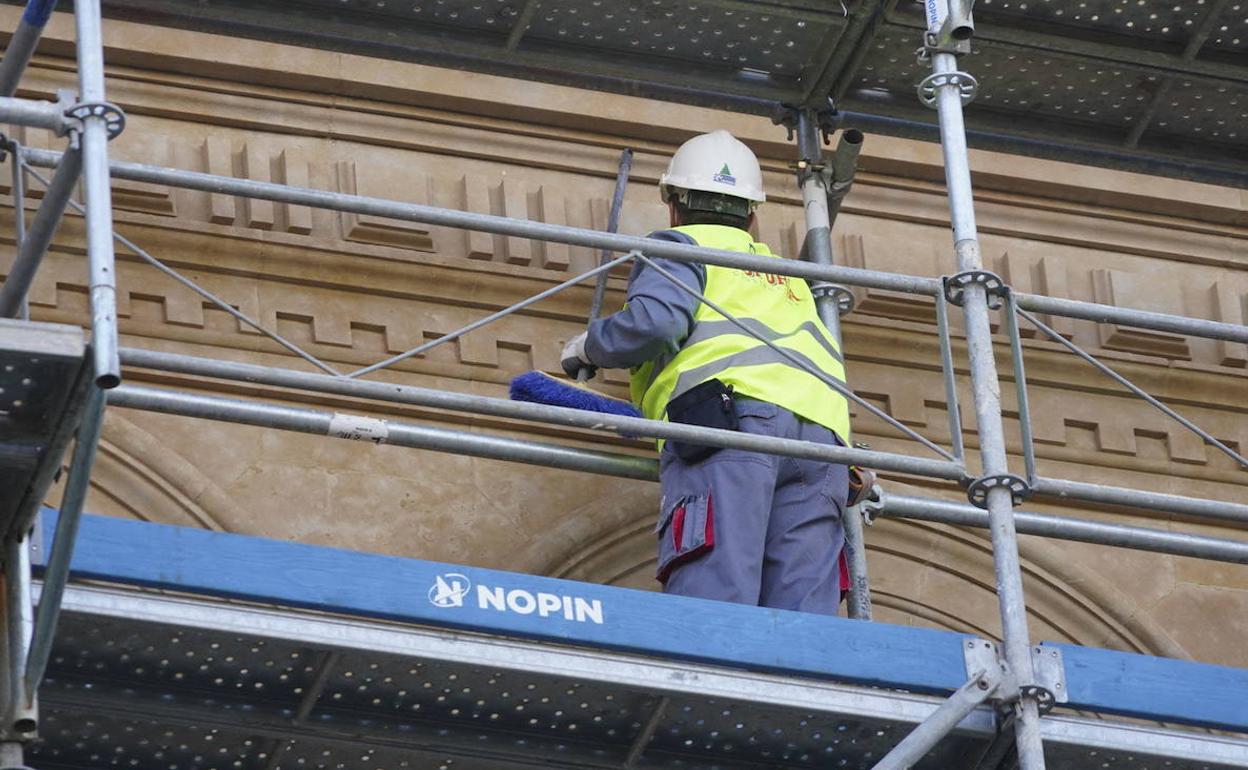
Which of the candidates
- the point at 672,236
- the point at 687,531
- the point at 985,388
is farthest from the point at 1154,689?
the point at 672,236

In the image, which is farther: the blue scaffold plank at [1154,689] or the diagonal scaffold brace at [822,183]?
the diagonal scaffold brace at [822,183]

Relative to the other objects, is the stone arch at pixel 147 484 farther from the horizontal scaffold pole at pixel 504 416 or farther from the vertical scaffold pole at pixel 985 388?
the vertical scaffold pole at pixel 985 388

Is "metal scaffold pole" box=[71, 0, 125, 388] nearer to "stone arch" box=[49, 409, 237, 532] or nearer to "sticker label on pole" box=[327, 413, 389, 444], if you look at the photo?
"sticker label on pole" box=[327, 413, 389, 444]

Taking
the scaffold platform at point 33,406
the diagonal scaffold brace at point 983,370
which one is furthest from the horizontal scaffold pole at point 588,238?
the scaffold platform at point 33,406

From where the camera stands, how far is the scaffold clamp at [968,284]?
32.9 feet

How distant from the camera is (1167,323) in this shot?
33.9ft

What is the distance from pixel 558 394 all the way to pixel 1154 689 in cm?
217

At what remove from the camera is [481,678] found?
903cm

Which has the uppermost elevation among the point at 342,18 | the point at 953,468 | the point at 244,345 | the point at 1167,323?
the point at 342,18

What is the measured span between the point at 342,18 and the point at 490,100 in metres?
1.26

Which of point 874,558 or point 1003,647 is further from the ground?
point 874,558

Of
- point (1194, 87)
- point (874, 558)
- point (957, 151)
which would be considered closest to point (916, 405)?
point (874, 558)

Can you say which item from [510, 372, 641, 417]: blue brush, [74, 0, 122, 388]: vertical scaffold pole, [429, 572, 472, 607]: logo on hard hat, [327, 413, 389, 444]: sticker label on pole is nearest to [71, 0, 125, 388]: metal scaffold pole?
[74, 0, 122, 388]: vertical scaffold pole

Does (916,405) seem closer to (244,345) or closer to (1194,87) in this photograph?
(1194,87)
